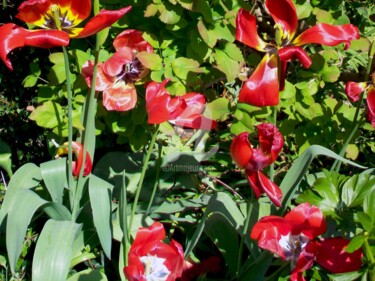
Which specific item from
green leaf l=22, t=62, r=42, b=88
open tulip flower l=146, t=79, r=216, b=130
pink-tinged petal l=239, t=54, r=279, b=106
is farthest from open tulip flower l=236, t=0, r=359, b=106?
green leaf l=22, t=62, r=42, b=88

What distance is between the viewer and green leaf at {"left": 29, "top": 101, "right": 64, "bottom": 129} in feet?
6.99

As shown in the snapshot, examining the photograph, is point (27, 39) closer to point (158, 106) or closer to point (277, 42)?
point (158, 106)

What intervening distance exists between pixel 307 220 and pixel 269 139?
24 cm

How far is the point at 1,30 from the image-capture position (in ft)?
5.23

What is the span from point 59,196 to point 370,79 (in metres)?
0.99

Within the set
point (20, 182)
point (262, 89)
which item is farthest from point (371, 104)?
point (20, 182)

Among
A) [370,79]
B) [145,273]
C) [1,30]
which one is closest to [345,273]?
[145,273]

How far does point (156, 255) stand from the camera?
167 cm

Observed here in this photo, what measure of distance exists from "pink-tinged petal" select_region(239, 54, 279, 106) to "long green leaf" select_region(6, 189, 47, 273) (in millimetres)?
641

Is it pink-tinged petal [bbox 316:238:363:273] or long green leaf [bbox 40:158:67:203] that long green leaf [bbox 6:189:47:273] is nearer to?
long green leaf [bbox 40:158:67:203]

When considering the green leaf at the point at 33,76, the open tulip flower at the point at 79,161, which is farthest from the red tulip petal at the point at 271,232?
the green leaf at the point at 33,76

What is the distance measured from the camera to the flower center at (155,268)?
163 centimetres

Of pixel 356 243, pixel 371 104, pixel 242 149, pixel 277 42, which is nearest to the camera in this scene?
pixel 356 243

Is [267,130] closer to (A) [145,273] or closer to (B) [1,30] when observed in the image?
(A) [145,273]
